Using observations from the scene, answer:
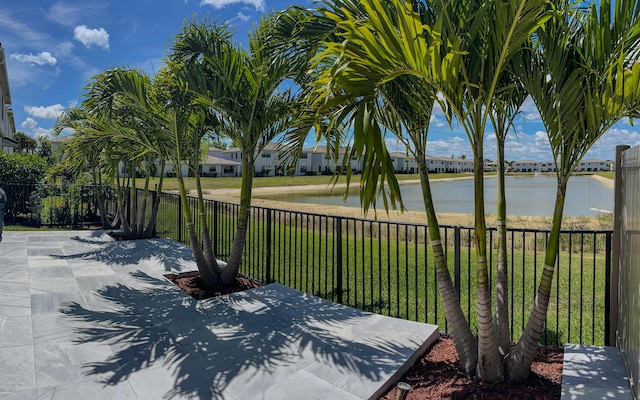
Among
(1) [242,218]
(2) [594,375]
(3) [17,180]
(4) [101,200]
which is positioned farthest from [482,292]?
(3) [17,180]

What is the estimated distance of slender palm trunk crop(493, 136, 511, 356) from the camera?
2.71 m

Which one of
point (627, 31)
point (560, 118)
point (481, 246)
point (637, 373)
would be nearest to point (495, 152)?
point (560, 118)

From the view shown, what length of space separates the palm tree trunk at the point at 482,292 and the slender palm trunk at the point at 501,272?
7.8 inches

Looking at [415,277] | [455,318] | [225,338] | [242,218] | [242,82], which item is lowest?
[225,338]

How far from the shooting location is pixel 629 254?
8.57ft

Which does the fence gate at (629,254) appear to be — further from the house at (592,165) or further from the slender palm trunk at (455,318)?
the slender palm trunk at (455,318)

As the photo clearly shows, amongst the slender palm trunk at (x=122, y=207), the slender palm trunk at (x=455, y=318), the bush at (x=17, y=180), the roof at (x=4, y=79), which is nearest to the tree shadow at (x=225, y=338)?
the slender palm trunk at (x=455, y=318)

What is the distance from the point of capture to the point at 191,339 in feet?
11.6

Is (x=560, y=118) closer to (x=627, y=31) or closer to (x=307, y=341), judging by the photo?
(x=627, y=31)

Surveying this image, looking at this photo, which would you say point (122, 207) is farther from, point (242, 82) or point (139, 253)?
point (242, 82)

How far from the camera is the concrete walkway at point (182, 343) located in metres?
2.74

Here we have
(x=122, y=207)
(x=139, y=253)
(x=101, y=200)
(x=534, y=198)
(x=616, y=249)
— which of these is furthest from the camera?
(x=534, y=198)

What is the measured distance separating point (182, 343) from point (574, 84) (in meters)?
3.42

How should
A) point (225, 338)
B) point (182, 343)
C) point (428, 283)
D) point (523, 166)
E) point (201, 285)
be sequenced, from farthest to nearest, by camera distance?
point (428, 283) → point (201, 285) → point (523, 166) → point (225, 338) → point (182, 343)
